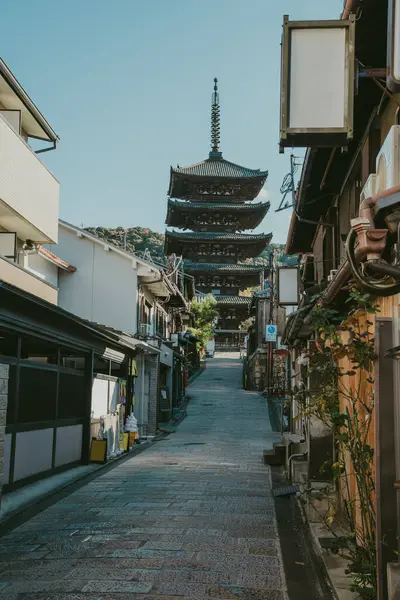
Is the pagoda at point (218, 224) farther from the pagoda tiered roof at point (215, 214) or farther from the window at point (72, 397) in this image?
the window at point (72, 397)

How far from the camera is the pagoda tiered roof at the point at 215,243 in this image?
61.0 metres

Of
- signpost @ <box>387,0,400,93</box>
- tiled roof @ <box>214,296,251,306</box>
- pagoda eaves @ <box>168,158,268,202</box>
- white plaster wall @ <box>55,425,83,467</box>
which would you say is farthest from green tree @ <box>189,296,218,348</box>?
signpost @ <box>387,0,400,93</box>

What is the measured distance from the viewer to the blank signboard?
583 centimetres

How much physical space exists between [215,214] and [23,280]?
153 feet

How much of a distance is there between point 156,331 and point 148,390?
631 cm

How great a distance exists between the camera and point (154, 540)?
350 inches

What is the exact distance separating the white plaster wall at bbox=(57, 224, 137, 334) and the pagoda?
106 ft

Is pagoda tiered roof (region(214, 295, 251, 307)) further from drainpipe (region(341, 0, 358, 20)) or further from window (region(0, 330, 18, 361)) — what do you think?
drainpipe (region(341, 0, 358, 20))

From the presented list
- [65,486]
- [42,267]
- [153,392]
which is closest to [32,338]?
[65,486]

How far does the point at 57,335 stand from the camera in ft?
45.9

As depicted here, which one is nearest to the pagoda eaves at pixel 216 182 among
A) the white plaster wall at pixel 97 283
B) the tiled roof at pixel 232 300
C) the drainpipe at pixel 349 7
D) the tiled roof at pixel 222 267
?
the tiled roof at pixel 222 267

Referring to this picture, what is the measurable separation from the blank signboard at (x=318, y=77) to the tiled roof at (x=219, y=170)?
5417 cm

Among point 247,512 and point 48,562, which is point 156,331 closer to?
point 247,512

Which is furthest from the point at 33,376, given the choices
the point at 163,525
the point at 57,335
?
the point at 163,525
